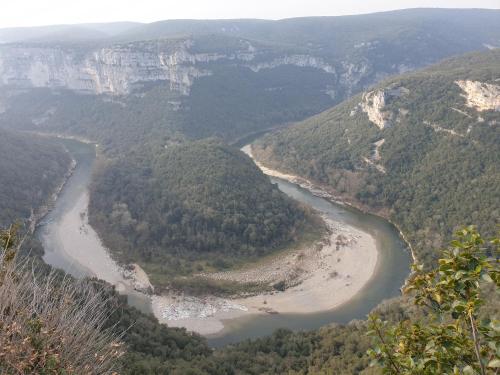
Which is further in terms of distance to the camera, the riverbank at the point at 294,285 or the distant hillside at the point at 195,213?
the distant hillside at the point at 195,213

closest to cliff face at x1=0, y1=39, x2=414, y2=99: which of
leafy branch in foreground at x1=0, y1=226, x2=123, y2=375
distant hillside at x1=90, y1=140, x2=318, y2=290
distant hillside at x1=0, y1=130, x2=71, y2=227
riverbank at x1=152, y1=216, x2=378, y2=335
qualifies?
distant hillside at x1=0, y1=130, x2=71, y2=227

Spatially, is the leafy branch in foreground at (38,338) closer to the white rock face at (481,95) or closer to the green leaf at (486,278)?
the green leaf at (486,278)

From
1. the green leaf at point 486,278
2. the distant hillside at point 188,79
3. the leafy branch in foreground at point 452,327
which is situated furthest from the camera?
the distant hillside at point 188,79

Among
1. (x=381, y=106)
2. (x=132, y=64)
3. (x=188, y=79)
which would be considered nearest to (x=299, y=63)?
(x=188, y=79)

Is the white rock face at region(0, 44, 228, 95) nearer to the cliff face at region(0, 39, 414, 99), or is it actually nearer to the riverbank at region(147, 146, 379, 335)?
the cliff face at region(0, 39, 414, 99)

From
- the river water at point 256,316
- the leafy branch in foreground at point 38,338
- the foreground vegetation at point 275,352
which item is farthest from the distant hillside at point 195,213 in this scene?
the leafy branch in foreground at point 38,338

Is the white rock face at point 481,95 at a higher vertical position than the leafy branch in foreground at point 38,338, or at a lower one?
lower

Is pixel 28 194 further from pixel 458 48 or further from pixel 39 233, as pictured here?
pixel 458 48
